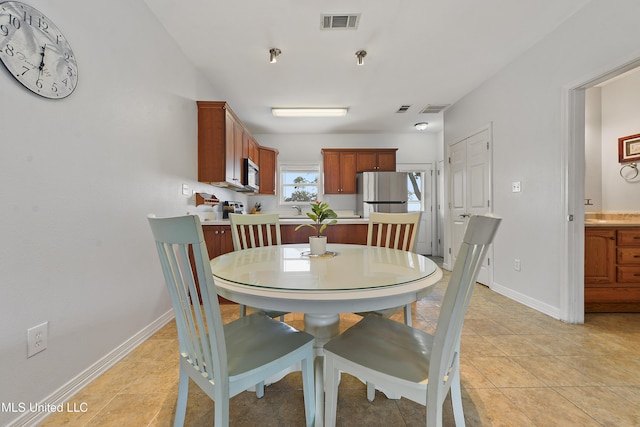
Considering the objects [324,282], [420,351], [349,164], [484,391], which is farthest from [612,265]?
[349,164]

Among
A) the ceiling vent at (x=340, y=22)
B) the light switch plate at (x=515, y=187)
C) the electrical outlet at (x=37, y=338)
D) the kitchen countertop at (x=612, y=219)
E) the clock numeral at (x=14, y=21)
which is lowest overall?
the electrical outlet at (x=37, y=338)

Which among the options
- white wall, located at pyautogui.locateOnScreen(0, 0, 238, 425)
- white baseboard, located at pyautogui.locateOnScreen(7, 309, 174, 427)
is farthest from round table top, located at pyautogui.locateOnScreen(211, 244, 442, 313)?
white baseboard, located at pyautogui.locateOnScreen(7, 309, 174, 427)

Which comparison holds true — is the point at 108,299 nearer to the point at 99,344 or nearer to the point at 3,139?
the point at 99,344

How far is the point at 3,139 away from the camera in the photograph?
112cm

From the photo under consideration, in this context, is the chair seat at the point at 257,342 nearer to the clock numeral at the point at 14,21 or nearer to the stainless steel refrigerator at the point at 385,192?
the clock numeral at the point at 14,21

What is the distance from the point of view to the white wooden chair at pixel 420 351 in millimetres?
776

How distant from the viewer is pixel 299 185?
5516mm

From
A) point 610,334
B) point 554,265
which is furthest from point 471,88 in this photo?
point 610,334

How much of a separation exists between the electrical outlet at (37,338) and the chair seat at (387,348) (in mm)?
1361

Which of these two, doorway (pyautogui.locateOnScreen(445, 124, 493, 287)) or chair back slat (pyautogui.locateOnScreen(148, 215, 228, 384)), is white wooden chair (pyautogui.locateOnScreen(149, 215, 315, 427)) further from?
doorway (pyautogui.locateOnScreen(445, 124, 493, 287))

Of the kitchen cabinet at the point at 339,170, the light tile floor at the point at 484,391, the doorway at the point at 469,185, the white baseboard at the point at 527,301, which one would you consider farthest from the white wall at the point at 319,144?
the light tile floor at the point at 484,391

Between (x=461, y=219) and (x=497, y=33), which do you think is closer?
(x=497, y=33)

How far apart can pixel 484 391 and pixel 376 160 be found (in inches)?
166

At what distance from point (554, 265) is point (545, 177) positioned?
813 mm
